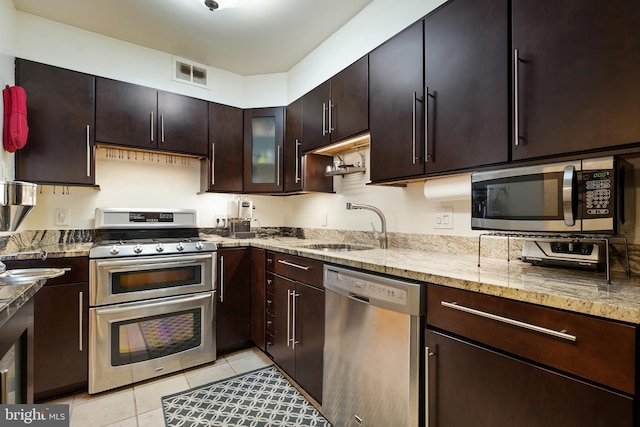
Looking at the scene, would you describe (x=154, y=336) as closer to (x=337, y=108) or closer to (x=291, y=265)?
(x=291, y=265)

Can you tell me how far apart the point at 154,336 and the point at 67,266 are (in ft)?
2.34

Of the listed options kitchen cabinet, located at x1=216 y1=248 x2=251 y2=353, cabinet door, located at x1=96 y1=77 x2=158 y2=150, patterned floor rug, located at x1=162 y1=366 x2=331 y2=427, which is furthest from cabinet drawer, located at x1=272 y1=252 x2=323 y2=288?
cabinet door, located at x1=96 y1=77 x2=158 y2=150

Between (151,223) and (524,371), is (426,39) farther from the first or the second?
(151,223)

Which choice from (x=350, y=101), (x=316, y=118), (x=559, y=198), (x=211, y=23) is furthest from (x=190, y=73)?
(x=559, y=198)

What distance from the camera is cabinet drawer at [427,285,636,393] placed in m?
0.72

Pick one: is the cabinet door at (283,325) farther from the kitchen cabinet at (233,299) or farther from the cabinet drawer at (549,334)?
the cabinet drawer at (549,334)

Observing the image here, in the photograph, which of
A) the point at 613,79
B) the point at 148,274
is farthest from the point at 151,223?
the point at 613,79

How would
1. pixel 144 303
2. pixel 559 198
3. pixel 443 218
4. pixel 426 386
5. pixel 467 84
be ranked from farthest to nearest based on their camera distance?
pixel 144 303 → pixel 443 218 → pixel 467 84 → pixel 426 386 → pixel 559 198

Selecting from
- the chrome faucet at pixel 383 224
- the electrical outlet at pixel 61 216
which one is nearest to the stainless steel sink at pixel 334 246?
the chrome faucet at pixel 383 224

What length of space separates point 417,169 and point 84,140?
231 centimetres

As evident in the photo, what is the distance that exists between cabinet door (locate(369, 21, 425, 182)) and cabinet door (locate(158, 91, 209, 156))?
158 cm

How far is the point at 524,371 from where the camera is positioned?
0.88 metres

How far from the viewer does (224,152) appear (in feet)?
9.14

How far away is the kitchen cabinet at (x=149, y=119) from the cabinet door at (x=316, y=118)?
0.91 meters
